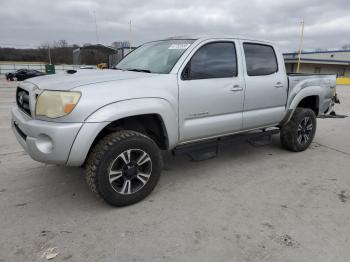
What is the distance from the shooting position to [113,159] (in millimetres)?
2992

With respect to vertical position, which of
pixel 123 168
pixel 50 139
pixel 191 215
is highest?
pixel 50 139

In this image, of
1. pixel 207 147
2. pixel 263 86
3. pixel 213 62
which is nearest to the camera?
pixel 213 62

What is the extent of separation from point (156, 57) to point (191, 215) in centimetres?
206

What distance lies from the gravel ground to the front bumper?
0.66m

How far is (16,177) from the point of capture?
3.95 m

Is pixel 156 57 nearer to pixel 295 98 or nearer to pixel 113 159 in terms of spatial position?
pixel 113 159

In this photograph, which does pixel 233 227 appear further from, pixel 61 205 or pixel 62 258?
pixel 61 205

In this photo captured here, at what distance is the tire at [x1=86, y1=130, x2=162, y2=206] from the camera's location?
9.66ft

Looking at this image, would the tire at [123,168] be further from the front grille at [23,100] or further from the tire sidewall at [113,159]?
the front grille at [23,100]

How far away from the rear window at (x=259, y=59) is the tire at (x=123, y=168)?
1945 millimetres

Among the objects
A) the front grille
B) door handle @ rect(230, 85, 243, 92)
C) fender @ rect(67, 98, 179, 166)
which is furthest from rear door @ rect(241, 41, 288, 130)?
the front grille

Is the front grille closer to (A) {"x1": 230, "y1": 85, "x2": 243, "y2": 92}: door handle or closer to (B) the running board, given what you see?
(B) the running board

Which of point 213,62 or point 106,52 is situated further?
point 106,52

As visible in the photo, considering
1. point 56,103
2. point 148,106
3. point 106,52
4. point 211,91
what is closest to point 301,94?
point 211,91
